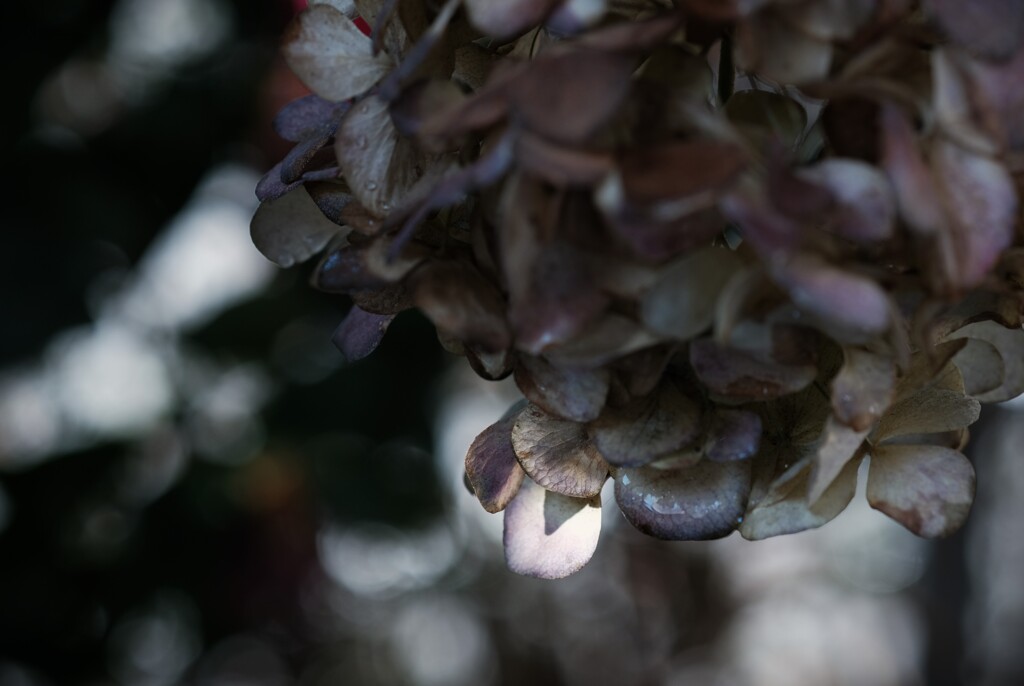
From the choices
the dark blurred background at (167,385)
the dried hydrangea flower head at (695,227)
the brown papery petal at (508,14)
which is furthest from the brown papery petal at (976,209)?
the dark blurred background at (167,385)

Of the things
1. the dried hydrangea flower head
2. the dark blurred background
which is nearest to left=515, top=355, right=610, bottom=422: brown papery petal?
the dried hydrangea flower head

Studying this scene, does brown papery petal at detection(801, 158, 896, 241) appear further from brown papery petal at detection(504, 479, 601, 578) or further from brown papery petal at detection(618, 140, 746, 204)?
brown papery petal at detection(504, 479, 601, 578)

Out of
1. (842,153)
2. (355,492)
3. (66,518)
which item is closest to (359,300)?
(842,153)

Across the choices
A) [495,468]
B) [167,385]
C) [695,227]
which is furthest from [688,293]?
[167,385]

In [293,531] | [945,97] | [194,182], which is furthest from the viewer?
[293,531]

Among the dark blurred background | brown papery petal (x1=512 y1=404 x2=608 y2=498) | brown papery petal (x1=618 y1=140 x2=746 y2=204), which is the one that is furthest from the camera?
the dark blurred background

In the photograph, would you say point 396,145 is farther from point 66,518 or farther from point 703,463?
point 66,518

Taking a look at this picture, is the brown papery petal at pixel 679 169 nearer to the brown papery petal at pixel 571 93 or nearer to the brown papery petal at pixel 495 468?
the brown papery petal at pixel 571 93
